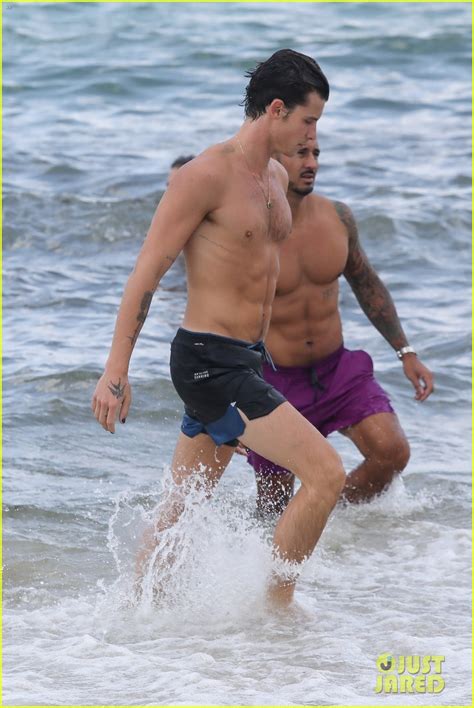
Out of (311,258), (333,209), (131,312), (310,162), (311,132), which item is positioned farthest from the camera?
(333,209)

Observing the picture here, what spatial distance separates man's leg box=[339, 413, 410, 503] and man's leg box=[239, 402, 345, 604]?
4.67 ft

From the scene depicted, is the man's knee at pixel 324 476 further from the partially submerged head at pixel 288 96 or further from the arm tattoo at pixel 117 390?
the partially submerged head at pixel 288 96

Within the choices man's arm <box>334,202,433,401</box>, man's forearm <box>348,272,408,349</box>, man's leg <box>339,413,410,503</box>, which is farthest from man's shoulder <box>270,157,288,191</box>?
man's leg <box>339,413,410,503</box>

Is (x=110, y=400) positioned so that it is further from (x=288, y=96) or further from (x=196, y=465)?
(x=288, y=96)

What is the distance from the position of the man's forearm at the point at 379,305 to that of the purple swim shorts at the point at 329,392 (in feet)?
0.93

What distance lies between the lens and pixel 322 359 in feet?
20.3

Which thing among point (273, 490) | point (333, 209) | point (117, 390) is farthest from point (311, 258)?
point (117, 390)

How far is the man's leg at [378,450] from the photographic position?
609 cm

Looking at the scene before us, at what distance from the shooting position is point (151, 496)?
660 centimetres

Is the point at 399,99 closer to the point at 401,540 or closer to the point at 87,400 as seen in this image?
the point at 87,400

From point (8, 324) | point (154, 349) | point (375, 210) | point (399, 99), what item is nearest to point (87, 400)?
point (154, 349)

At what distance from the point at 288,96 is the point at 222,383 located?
3.39ft

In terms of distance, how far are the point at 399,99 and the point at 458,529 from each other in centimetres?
1198

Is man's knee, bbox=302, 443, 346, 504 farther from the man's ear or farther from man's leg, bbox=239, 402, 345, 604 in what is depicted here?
the man's ear
